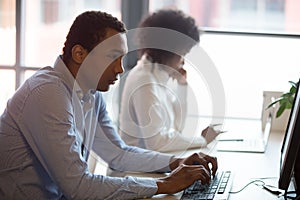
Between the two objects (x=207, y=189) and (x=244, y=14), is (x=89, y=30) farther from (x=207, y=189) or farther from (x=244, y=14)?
(x=244, y=14)

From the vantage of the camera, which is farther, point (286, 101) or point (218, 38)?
point (218, 38)

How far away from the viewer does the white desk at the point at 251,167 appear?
6.11ft

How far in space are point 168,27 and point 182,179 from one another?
1.17 metres

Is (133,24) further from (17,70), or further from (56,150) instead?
(56,150)

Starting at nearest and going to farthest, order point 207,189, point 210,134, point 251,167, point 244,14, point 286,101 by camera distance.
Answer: point 207,189 < point 251,167 < point 210,134 < point 286,101 < point 244,14

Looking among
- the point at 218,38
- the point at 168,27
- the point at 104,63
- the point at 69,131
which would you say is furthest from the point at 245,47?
the point at 69,131

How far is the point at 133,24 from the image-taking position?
329cm

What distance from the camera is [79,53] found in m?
1.91

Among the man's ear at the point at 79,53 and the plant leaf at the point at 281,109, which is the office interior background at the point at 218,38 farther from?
the man's ear at the point at 79,53

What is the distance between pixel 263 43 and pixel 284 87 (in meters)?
0.28

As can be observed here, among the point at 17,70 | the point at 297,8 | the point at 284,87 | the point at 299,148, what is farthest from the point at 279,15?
the point at 299,148

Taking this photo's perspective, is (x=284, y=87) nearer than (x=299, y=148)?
No

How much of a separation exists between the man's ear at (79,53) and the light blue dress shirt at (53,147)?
0.15 feet

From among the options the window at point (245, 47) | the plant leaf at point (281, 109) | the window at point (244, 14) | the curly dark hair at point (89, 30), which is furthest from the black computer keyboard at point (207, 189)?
the window at point (244, 14)
